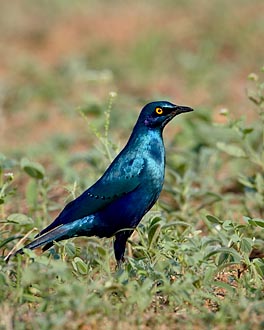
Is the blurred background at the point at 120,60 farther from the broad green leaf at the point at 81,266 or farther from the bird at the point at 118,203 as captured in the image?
the broad green leaf at the point at 81,266

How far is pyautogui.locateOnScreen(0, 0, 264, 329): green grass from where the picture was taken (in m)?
4.07

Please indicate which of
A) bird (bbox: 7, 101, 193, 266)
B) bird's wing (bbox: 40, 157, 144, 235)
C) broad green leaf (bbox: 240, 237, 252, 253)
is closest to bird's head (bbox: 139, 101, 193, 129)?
bird (bbox: 7, 101, 193, 266)

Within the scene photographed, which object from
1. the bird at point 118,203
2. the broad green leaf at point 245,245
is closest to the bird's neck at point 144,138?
the bird at point 118,203

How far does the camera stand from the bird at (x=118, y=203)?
15.9ft

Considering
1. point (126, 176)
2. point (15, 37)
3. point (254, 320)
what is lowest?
point (254, 320)

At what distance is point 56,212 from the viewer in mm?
6582

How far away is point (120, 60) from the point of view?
10.9 m

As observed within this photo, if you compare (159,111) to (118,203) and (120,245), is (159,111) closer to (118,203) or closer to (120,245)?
(118,203)

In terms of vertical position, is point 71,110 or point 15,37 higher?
point 15,37

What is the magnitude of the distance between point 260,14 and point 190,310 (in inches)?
310

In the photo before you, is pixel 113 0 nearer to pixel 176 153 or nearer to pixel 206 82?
pixel 206 82

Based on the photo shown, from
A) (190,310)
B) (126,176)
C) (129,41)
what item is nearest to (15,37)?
(129,41)

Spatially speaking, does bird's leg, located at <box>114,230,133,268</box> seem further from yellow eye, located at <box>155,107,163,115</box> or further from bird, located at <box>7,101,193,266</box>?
yellow eye, located at <box>155,107,163,115</box>

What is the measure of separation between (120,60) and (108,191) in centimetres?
612
